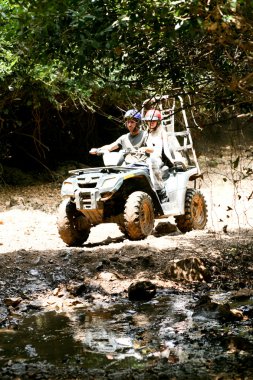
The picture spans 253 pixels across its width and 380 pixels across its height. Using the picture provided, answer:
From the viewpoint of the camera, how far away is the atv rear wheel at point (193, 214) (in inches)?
375

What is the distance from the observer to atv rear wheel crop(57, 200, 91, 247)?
862 centimetres

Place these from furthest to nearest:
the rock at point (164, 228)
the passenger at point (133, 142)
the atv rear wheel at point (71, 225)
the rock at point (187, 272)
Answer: the rock at point (164, 228)
the passenger at point (133, 142)
the atv rear wheel at point (71, 225)
the rock at point (187, 272)

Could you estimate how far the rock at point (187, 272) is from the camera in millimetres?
6844

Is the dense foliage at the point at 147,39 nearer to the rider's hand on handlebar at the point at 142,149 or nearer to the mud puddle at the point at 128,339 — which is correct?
the mud puddle at the point at 128,339

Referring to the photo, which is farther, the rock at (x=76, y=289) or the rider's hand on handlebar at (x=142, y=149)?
the rider's hand on handlebar at (x=142, y=149)

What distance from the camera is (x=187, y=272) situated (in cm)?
686

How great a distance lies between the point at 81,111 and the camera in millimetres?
15031

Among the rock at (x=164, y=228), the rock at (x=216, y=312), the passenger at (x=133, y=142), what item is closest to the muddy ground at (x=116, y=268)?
the rock at (x=216, y=312)

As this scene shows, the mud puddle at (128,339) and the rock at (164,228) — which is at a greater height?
the rock at (164,228)

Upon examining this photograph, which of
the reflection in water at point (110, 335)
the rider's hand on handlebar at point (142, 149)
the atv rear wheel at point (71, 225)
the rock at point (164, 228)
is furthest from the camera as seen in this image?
the rock at point (164, 228)

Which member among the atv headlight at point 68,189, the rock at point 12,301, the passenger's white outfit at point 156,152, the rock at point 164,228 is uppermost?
the passenger's white outfit at point 156,152

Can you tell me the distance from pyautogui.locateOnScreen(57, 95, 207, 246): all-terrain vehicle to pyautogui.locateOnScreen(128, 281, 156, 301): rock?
212 centimetres

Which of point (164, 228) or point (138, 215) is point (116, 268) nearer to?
point (138, 215)

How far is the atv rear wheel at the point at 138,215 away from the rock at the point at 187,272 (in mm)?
1556
